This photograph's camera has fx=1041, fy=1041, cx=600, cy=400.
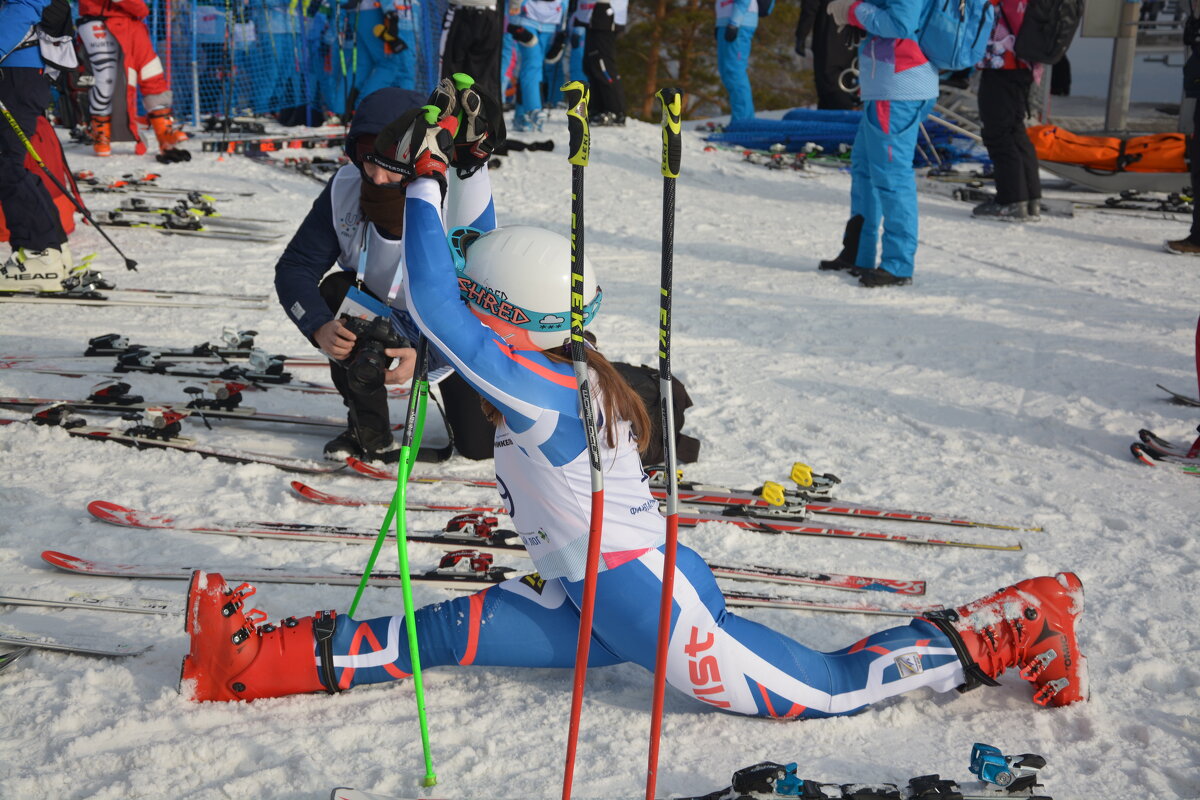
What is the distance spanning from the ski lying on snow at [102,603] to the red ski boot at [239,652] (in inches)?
19.5

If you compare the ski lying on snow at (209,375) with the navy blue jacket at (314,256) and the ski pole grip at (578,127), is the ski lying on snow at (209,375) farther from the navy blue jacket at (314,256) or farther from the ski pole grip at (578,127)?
the ski pole grip at (578,127)

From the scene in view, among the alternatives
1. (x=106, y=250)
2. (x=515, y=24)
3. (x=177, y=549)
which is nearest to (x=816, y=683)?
(x=177, y=549)

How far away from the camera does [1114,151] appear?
31.8 feet

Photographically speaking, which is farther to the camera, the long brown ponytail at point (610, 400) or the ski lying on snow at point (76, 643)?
the ski lying on snow at point (76, 643)

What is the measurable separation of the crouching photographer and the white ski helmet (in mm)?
1476

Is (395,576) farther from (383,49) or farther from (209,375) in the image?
(383,49)

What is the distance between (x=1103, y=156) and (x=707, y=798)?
929 centimetres

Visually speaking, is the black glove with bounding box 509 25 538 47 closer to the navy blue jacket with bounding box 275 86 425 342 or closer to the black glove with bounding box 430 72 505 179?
the navy blue jacket with bounding box 275 86 425 342

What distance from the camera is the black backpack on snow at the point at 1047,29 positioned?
7840mm

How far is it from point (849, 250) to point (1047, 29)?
2415 mm

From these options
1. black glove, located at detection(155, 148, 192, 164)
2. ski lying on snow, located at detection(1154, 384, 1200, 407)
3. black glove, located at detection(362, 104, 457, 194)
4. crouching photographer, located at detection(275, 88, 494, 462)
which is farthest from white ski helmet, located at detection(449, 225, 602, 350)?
black glove, located at detection(155, 148, 192, 164)

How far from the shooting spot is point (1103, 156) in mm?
9688

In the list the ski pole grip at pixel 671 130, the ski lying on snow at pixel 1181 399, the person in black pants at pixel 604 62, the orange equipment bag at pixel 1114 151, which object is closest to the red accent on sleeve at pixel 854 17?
the ski lying on snow at pixel 1181 399

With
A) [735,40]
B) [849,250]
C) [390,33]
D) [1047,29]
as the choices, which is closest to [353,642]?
[849,250]
